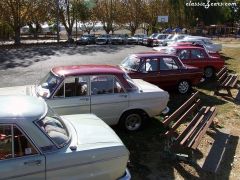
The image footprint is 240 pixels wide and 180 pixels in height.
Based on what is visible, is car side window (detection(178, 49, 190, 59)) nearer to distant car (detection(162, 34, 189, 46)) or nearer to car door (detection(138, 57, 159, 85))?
car door (detection(138, 57, 159, 85))

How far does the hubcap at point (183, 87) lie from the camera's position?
1302 centimetres

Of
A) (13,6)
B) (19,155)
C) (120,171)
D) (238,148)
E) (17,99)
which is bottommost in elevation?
(238,148)

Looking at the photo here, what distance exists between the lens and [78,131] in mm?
5453

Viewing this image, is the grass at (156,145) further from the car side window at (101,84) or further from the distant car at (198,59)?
the distant car at (198,59)

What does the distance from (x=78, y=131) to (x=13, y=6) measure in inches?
1480

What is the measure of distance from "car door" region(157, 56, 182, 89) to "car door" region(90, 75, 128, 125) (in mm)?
4276

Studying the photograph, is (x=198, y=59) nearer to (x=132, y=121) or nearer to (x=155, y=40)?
(x=132, y=121)

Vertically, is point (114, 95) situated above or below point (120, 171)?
above

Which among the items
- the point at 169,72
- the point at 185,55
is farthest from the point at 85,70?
the point at 185,55

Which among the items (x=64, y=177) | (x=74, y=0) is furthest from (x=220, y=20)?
(x=64, y=177)

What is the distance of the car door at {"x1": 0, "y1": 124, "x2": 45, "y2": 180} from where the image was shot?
4358 mm

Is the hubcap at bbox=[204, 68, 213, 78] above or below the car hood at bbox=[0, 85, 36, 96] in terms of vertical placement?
below

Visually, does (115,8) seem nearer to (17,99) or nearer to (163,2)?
(163,2)

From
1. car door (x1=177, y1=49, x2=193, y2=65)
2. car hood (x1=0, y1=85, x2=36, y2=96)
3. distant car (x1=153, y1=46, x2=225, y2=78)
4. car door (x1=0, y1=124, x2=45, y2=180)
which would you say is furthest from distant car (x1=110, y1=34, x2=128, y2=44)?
car door (x1=0, y1=124, x2=45, y2=180)
